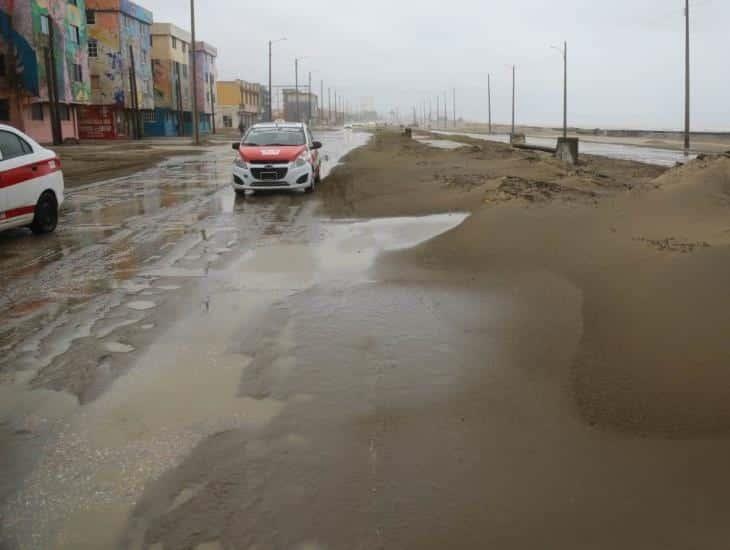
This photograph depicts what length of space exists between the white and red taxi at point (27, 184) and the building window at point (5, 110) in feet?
117

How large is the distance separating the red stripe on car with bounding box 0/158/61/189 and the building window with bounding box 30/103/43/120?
123 ft

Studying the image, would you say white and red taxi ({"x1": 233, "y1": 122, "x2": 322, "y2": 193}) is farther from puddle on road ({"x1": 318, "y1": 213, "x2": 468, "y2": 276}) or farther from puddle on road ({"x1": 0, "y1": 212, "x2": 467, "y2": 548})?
puddle on road ({"x1": 0, "y1": 212, "x2": 467, "y2": 548})

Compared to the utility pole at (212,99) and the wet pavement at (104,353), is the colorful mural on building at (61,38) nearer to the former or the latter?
the utility pole at (212,99)

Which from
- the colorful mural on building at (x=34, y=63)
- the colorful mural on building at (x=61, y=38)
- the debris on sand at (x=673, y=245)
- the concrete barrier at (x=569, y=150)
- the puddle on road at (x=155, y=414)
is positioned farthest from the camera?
the colorful mural on building at (x=61, y=38)

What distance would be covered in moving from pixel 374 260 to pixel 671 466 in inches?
219

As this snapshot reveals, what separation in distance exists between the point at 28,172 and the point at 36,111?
3937 cm

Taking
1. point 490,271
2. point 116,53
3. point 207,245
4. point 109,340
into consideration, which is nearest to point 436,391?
point 109,340

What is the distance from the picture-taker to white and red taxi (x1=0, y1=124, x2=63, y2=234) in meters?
10.2

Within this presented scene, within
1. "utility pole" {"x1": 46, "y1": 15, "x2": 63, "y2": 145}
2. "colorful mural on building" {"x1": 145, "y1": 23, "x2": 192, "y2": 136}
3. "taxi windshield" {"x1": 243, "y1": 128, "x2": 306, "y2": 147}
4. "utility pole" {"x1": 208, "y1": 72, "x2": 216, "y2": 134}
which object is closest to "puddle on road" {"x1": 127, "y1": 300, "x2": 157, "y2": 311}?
"taxi windshield" {"x1": 243, "y1": 128, "x2": 306, "y2": 147}

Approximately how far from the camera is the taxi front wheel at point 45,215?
36.5 ft

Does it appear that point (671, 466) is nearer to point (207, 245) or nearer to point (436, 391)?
point (436, 391)

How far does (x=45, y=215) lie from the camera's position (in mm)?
11281

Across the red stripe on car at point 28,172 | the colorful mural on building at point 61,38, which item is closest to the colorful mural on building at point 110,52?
the colorful mural on building at point 61,38

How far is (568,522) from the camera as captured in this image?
3172 mm
